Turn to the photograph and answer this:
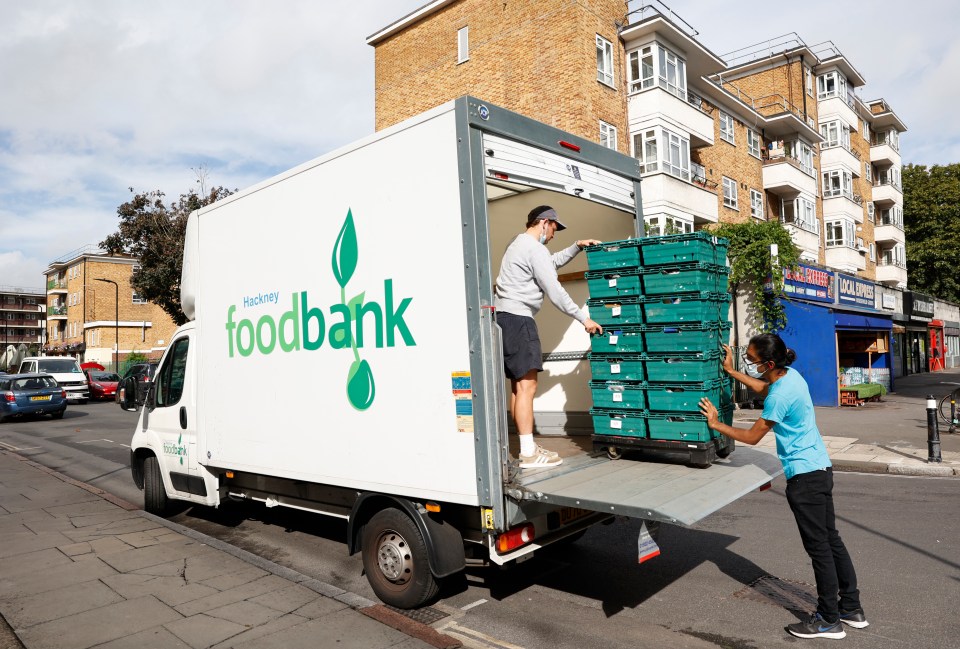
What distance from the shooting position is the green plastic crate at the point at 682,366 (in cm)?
463

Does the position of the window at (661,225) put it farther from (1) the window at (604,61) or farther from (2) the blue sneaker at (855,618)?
(2) the blue sneaker at (855,618)

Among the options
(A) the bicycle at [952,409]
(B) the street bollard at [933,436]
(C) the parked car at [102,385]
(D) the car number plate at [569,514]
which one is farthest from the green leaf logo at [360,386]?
(C) the parked car at [102,385]

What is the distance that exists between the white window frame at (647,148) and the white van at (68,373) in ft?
83.6

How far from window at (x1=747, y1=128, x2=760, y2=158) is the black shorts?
101 ft

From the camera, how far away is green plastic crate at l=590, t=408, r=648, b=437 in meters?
4.85

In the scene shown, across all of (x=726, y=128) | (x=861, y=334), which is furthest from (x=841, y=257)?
(x=861, y=334)

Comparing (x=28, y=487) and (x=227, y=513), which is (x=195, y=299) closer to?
(x=227, y=513)

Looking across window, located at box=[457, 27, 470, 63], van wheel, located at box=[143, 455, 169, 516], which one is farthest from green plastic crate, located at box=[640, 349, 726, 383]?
window, located at box=[457, 27, 470, 63]

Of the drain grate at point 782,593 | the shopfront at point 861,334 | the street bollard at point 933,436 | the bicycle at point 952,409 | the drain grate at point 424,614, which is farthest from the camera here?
the shopfront at point 861,334

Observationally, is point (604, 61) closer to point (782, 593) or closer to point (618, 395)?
point (618, 395)

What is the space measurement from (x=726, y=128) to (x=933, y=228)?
86.9ft

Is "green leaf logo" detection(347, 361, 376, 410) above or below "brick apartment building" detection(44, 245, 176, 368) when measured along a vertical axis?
below

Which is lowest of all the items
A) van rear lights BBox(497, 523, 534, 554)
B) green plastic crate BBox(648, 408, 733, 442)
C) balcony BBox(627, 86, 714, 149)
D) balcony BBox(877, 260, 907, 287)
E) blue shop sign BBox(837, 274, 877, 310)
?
van rear lights BBox(497, 523, 534, 554)

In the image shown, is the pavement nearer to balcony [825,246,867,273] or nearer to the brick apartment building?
balcony [825,246,867,273]
